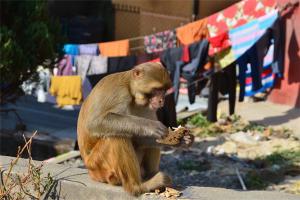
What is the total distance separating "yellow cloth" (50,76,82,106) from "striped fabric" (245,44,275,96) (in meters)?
3.11

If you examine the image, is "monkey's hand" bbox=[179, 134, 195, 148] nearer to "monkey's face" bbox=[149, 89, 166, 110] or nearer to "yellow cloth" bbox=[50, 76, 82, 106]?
"monkey's face" bbox=[149, 89, 166, 110]

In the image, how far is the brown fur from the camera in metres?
4.00

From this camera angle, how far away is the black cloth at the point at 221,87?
10.2 meters

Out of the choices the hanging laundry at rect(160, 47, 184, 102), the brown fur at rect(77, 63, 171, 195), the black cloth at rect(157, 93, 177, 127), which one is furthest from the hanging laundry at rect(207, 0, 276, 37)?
the brown fur at rect(77, 63, 171, 195)

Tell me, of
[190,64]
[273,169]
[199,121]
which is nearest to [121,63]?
[190,64]

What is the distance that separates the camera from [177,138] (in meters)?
4.00

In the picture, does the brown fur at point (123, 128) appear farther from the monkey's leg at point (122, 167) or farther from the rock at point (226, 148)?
the rock at point (226, 148)

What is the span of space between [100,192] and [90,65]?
7.27 meters

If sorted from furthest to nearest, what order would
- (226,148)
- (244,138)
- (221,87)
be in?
1. (221,87)
2. (244,138)
3. (226,148)

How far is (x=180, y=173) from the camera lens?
7605 mm

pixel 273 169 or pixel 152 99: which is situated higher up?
pixel 152 99

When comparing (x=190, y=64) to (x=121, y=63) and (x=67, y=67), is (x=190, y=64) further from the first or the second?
(x=67, y=67)

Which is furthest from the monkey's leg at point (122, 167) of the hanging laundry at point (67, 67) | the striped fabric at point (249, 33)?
the hanging laundry at point (67, 67)

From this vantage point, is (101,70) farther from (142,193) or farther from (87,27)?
(142,193)
